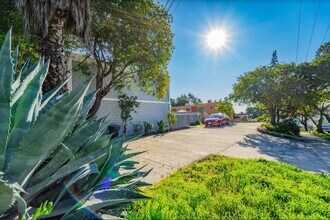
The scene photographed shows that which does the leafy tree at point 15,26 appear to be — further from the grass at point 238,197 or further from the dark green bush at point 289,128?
the dark green bush at point 289,128

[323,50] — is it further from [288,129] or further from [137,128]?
[137,128]

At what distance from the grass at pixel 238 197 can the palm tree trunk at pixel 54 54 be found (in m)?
2.75

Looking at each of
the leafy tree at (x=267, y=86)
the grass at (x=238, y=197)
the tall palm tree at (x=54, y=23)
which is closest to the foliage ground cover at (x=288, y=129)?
the leafy tree at (x=267, y=86)

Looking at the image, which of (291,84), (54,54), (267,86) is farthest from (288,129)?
(54,54)

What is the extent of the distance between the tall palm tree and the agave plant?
6.58 ft

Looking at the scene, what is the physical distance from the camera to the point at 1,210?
1290 millimetres

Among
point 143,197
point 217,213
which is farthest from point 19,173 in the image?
point 217,213

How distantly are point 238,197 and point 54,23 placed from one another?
4.76m

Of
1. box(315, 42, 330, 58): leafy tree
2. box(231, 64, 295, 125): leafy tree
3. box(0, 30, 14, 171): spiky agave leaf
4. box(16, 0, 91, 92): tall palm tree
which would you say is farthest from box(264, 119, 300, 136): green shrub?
box(0, 30, 14, 171): spiky agave leaf

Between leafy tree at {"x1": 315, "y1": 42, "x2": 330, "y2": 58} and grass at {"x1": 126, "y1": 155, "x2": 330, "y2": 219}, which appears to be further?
leafy tree at {"x1": 315, "y1": 42, "x2": 330, "y2": 58}

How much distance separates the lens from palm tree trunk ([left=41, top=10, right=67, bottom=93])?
3.70 meters

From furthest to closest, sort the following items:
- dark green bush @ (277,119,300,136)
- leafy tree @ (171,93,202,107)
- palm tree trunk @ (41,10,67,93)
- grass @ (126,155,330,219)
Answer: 1. leafy tree @ (171,93,202,107)
2. dark green bush @ (277,119,300,136)
3. palm tree trunk @ (41,10,67,93)
4. grass @ (126,155,330,219)

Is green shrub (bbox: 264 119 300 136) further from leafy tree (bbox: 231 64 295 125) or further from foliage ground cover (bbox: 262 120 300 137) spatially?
leafy tree (bbox: 231 64 295 125)

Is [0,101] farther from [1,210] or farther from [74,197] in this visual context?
[74,197]
